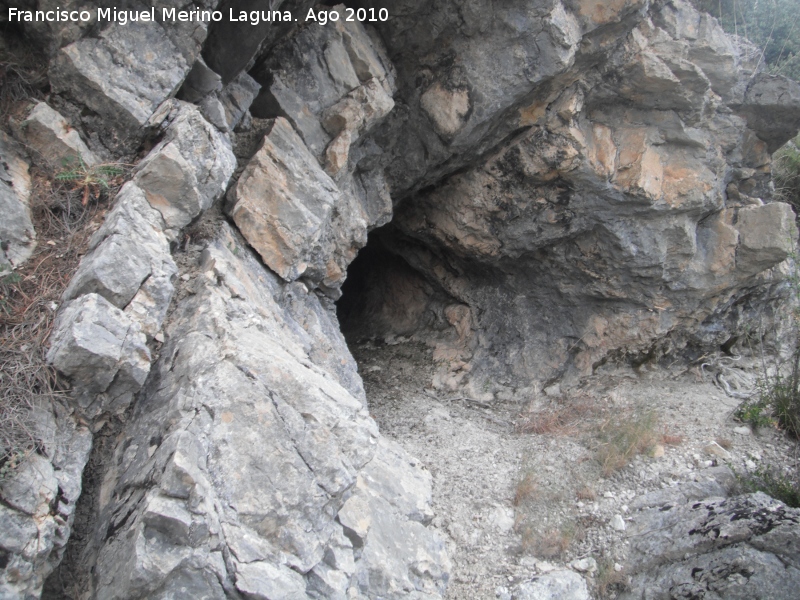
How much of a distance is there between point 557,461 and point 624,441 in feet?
2.11

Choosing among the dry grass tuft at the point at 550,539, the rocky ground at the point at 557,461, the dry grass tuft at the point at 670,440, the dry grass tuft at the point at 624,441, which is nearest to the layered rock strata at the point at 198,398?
the rocky ground at the point at 557,461

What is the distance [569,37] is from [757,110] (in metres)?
2.96

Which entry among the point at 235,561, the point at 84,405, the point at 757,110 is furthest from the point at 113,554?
the point at 757,110

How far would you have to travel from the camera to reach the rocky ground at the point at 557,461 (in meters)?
3.98

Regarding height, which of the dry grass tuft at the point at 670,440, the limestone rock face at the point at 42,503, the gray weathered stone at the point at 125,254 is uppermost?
the dry grass tuft at the point at 670,440

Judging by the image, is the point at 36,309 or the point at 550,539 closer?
the point at 36,309

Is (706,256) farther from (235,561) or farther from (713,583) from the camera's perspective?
(235,561)

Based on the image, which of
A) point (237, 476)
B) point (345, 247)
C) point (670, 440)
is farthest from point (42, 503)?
point (670, 440)

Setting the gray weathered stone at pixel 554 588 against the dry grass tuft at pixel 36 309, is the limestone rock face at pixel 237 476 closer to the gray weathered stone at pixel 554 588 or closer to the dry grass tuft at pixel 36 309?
the dry grass tuft at pixel 36 309

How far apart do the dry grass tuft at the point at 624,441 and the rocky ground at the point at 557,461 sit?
0.03 m

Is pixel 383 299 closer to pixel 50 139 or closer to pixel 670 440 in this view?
pixel 670 440

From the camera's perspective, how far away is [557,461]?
498 cm

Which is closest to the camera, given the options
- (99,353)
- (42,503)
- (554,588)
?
(42,503)

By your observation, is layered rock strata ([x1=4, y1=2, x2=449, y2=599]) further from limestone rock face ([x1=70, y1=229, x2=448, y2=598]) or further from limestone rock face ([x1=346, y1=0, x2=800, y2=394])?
limestone rock face ([x1=346, y1=0, x2=800, y2=394])
